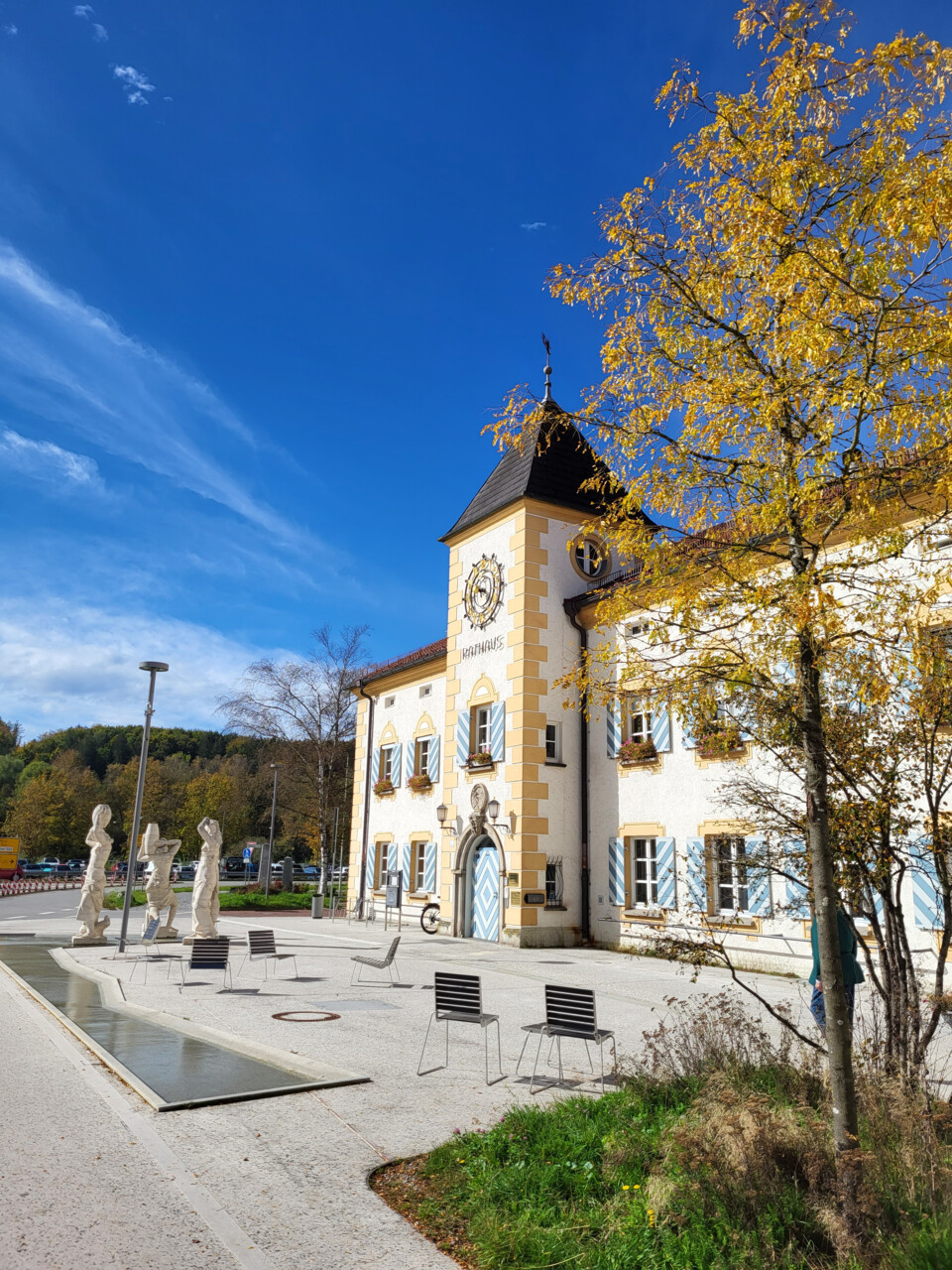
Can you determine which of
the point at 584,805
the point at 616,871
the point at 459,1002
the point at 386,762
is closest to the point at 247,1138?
the point at 459,1002

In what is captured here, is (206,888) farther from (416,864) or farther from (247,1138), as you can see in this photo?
(247,1138)

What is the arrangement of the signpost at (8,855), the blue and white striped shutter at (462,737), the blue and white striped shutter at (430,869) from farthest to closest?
the signpost at (8,855) < the blue and white striped shutter at (430,869) < the blue and white striped shutter at (462,737)

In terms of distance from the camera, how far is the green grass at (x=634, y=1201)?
4297 millimetres

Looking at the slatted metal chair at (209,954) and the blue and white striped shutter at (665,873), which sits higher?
the blue and white striped shutter at (665,873)

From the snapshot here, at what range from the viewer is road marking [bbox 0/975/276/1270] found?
4477 mm

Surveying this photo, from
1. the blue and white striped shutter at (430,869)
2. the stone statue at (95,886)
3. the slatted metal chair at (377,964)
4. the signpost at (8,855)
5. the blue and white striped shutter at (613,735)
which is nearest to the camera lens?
the slatted metal chair at (377,964)

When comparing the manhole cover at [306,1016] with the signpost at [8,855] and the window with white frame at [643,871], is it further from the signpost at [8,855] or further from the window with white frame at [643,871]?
the signpost at [8,855]

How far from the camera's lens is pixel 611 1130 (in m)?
6.12

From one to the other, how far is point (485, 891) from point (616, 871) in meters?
3.67

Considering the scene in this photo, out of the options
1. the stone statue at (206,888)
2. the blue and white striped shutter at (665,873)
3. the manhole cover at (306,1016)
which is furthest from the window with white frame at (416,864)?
the manhole cover at (306,1016)

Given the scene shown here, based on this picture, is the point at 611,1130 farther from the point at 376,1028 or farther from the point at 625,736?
the point at 625,736

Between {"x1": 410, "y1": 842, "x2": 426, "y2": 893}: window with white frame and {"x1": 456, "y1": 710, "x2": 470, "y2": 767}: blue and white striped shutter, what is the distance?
4.14 metres

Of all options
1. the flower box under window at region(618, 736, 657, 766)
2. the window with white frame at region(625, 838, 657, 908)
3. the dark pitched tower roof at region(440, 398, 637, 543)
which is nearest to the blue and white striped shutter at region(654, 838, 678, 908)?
the window with white frame at region(625, 838, 657, 908)

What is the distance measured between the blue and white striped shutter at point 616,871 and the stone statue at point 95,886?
11055 millimetres
